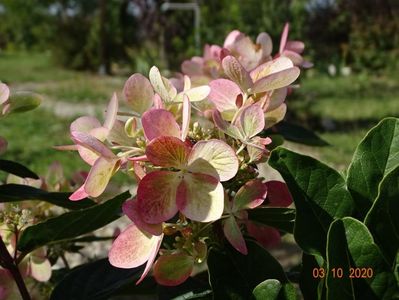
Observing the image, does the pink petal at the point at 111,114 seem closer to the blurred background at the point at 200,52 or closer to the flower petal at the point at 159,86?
the flower petal at the point at 159,86

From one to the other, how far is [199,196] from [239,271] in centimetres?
10

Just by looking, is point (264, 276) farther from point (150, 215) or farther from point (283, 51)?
point (283, 51)

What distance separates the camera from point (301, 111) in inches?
235

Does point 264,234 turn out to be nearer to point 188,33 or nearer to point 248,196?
point 248,196

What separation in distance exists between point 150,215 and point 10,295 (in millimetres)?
311

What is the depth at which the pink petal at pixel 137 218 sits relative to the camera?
1.78 feet

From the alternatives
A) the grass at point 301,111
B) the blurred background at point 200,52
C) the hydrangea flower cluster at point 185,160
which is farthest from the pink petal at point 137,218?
the blurred background at point 200,52

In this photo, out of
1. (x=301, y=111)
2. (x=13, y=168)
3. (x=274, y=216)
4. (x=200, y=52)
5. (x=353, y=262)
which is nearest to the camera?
(x=353, y=262)

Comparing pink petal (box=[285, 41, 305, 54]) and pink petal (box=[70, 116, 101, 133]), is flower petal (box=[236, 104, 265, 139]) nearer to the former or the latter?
pink petal (box=[70, 116, 101, 133])

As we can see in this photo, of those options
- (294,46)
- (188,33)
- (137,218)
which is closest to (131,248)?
(137,218)

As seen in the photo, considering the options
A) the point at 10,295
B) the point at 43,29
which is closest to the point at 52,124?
the point at 10,295

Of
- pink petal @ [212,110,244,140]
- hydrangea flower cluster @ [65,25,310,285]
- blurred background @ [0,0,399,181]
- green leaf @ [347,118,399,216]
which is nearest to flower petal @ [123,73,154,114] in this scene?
hydrangea flower cluster @ [65,25,310,285]

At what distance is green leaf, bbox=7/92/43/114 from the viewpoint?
2.33 ft

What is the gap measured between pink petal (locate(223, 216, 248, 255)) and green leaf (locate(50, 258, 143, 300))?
5.6 inches
